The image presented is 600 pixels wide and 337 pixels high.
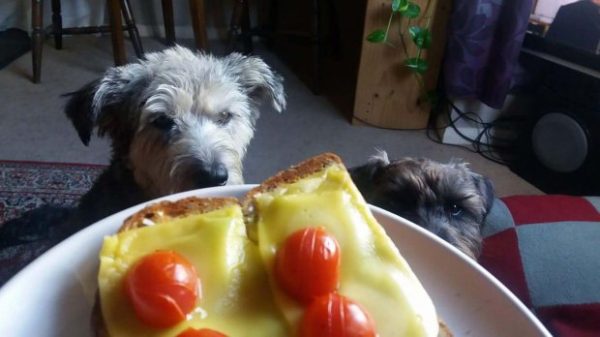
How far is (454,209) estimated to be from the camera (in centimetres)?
156

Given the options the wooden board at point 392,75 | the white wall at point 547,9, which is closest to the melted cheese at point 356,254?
the wooden board at point 392,75

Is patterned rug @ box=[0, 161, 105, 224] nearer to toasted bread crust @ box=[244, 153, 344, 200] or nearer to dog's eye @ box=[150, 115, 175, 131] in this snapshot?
dog's eye @ box=[150, 115, 175, 131]

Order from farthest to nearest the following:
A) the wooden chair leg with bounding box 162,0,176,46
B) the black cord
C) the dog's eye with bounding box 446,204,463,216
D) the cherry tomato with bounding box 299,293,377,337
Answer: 1. the wooden chair leg with bounding box 162,0,176,46
2. the black cord
3. the dog's eye with bounding box 446,204,463,216
4. the cherry tomato with bounding box 299,293,377,337

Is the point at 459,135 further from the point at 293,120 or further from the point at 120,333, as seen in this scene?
the point at 120,333

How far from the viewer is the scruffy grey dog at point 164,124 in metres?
1.60

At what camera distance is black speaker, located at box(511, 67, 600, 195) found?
8.13 ft

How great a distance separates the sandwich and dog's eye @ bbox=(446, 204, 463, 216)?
81 cm

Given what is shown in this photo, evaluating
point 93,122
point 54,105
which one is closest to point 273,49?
point 54,105

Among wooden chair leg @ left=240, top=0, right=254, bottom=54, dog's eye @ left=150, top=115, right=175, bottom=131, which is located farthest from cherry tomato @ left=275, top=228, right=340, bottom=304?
wooden chair leg @ left=240, top=0, right=254, bottom=54

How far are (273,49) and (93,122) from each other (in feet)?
9.37

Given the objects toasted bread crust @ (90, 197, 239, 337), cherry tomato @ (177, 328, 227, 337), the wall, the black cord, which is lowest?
the black cord

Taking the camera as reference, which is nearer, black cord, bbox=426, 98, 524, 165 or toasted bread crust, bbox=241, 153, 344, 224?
toasted bread crust, bbox=241, 153, 344, 224

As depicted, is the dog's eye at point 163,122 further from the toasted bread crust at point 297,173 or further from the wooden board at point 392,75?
the wooden board at point 392,75

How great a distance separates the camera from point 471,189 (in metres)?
1.60
